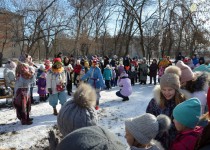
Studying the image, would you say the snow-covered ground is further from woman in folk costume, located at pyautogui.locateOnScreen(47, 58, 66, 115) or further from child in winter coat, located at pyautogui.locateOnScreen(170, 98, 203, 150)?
child in winter coat, located at pyautogui.locateOnScreen(170, 98, 203, 150)

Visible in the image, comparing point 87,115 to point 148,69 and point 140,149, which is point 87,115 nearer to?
point 140,149

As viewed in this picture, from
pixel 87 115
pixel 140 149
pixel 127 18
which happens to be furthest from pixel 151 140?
pixel 127 18

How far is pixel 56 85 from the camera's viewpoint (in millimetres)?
8203

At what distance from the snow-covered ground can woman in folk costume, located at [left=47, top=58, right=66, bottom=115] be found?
0.50 m

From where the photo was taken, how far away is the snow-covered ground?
623cm

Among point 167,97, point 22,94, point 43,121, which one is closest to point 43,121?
point 43,121

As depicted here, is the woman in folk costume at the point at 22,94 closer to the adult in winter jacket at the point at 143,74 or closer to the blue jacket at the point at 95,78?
the blue jacket at the point at 95,78

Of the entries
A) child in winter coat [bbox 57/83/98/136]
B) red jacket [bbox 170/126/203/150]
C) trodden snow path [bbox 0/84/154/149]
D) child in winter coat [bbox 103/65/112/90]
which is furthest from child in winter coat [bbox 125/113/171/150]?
child in winter coat [bbox 103/65/112/90]

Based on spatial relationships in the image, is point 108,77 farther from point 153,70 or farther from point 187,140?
point 187,140

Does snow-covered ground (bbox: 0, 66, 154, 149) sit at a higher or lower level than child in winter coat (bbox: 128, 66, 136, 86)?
lower

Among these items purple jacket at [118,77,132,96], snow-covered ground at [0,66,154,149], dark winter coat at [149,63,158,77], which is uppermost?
dark winter coat at [149,63,158,77]

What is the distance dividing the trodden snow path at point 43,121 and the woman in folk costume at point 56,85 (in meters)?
0.51

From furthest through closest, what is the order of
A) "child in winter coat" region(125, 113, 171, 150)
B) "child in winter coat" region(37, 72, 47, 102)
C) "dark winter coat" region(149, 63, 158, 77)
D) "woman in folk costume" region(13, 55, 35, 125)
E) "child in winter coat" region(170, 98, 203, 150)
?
"dark winter coat" region(149, 63, 158, 77)
"child in winter coat" region(37, 72, 47, 102)
"woman in folk costume" region(13, 55, 35, 125)
"child in winter coat" region(170, 98, 203, 150)
"child in winter coat" region(125, 113, 171, 150)

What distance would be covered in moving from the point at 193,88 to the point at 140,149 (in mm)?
1915
